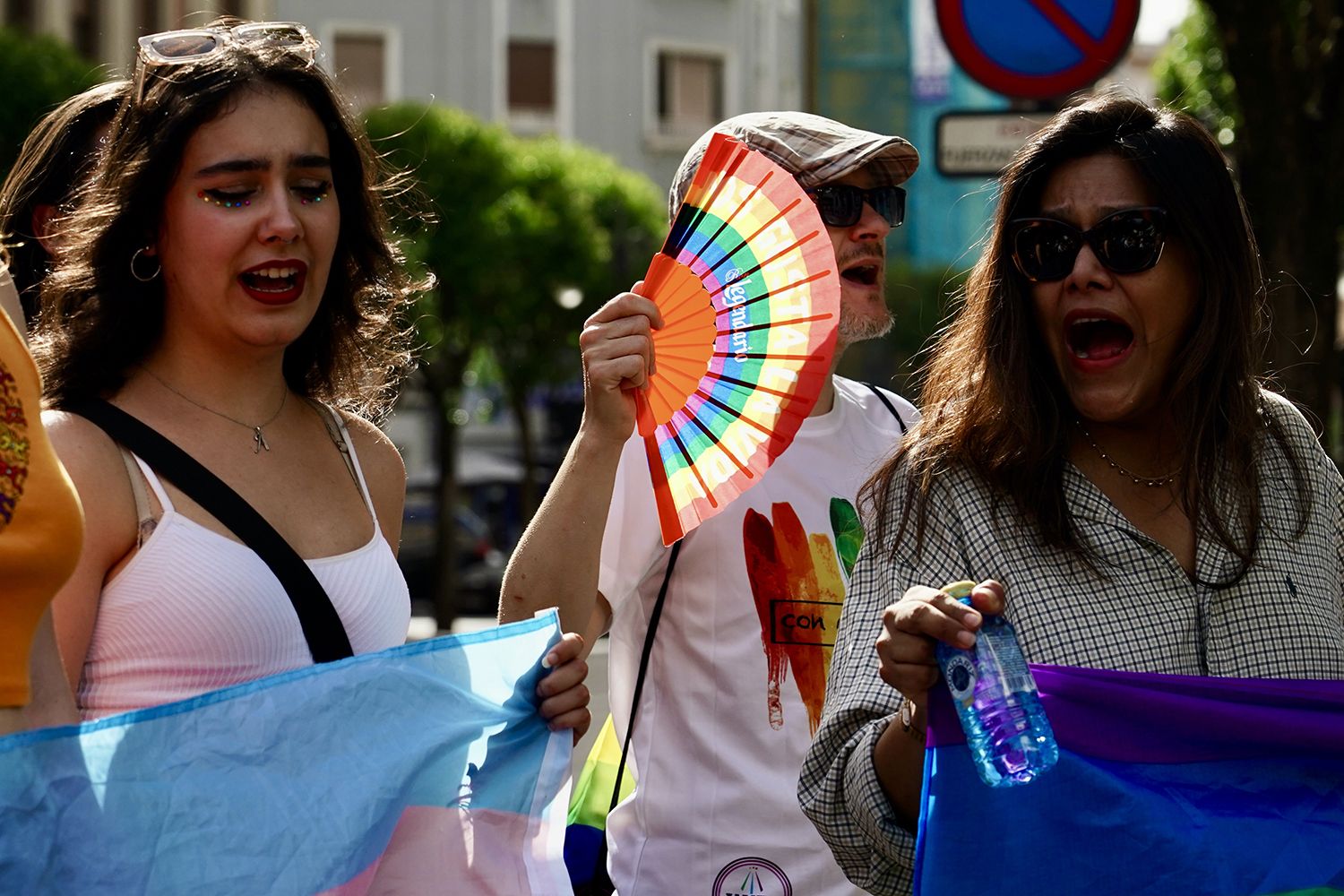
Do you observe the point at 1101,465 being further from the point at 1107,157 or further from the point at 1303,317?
the point at 1303,317

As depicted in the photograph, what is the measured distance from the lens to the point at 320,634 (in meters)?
2.51

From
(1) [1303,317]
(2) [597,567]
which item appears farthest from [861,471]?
(1) [1303,317]

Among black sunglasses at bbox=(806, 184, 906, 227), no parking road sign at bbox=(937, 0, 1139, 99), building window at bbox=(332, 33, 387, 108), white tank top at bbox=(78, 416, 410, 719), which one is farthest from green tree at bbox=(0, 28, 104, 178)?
building window at bbox=(332, 33, 387, 108)

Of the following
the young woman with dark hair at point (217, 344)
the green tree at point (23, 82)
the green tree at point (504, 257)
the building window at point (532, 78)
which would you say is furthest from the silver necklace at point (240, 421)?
the building window at point (532, 78)

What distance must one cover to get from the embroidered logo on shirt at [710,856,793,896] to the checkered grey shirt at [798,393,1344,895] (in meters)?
0.44

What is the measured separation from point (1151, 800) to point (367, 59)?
33826 millimetres

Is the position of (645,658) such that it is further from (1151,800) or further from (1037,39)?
(1037,39)

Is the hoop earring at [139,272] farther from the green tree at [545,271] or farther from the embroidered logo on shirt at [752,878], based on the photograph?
the green tree at [545,271]

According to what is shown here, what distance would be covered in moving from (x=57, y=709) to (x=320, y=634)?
1.60 feet

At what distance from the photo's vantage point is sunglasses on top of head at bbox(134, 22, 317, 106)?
2.67 meters

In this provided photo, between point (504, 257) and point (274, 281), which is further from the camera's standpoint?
point (504, 257)

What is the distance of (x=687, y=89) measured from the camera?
3553 centimetres

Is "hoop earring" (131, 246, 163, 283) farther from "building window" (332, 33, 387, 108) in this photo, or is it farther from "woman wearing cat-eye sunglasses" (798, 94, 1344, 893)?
"building window" (332, 33, 387, 108)

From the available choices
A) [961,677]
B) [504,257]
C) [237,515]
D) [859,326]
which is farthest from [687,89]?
[961,677]
